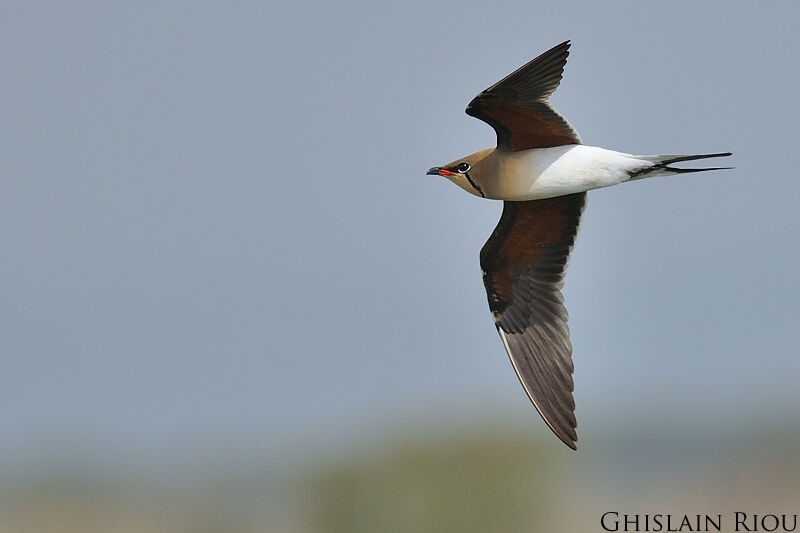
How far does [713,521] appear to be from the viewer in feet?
109

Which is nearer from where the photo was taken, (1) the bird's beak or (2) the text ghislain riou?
(1) the bird's beak

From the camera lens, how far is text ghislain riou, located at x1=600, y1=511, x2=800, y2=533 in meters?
31.2

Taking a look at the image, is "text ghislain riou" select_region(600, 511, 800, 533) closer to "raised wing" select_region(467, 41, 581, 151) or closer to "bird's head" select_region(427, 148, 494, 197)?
"bird's head" select_region(427, 148, 494, 197)

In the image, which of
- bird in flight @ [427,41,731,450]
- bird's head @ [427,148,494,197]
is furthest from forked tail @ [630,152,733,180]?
bird's head @ [427,148,494,197]

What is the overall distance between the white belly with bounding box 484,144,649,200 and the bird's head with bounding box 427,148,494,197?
10 centimetres

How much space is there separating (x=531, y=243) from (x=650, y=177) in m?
1.52

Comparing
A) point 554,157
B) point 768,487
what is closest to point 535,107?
point 554,157

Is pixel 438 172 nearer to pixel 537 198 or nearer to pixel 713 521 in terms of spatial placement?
pixel 537 198

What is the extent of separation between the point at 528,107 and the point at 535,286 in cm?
194

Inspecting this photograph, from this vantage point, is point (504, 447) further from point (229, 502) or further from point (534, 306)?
point (534, 306)

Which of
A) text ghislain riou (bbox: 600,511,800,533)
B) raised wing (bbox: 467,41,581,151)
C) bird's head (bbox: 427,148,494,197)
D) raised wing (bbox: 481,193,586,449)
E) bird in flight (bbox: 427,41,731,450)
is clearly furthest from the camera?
text ghislain riou (bbox: 600,511,800,533)

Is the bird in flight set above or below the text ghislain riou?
above

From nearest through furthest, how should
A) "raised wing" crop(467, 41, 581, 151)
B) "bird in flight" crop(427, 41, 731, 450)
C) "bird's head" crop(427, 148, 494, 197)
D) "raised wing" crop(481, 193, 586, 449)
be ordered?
"raised wing" crop(467, 41, 581, 151), "bird in flight" crop(427, 41, 731, 450), "bird's head" crop(427, 148, 494, 197), "raised wing" crop(481, 193, 586, 449)

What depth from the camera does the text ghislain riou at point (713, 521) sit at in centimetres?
3120
